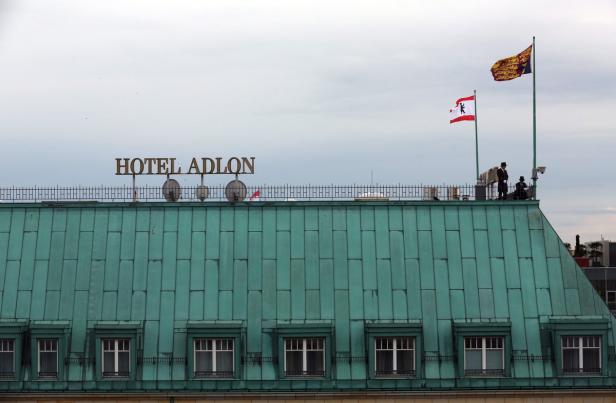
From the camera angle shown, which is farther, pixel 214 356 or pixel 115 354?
pixel 214 356

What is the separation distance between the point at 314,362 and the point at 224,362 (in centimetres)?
466

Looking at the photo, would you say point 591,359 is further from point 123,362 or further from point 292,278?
point 123,362

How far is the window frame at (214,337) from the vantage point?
64875 millimetres

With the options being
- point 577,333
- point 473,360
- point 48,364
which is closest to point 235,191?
point 48,364

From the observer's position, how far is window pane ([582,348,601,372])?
66125 mm

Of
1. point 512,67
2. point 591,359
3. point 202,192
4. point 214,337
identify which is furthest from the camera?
point 512,67

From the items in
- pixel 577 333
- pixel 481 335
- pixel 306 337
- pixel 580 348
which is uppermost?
pixel 577 333

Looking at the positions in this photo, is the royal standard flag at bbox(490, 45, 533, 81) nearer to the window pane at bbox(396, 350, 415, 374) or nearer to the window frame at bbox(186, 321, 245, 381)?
the window pane at bbox(396, 350, 415, 374)

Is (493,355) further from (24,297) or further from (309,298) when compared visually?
(24,297)

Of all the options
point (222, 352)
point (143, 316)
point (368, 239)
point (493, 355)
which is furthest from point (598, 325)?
point (143, 316)

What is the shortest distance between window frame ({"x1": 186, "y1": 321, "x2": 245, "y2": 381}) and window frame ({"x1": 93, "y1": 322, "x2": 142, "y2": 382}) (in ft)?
8.72

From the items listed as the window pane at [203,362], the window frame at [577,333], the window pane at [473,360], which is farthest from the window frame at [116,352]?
the window frame at [577,333]

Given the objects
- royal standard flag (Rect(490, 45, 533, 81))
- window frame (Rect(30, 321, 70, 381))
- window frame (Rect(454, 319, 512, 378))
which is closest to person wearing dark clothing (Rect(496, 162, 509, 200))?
royal standard flag (Rect(490, 45, 533, 81))

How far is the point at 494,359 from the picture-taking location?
6588 cm
